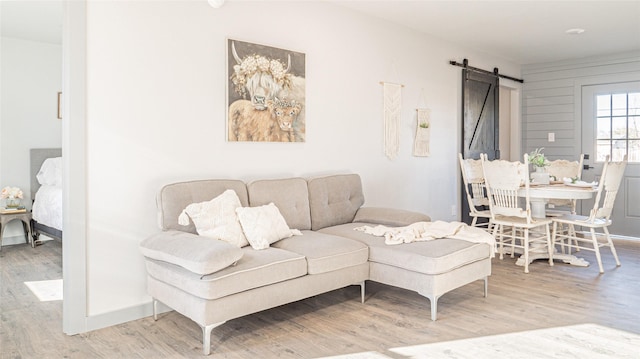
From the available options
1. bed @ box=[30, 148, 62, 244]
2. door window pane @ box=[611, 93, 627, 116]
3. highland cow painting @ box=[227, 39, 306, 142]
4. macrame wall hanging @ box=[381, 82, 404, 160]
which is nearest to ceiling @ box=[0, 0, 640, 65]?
Result: door window pane @ box=[611, 93, 627, 116]

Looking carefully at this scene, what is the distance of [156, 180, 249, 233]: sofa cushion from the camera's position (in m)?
3.08

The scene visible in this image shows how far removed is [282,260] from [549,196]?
284cm

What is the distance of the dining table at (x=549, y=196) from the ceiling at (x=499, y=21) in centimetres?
174

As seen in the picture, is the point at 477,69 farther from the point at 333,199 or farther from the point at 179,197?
the point at 179,197

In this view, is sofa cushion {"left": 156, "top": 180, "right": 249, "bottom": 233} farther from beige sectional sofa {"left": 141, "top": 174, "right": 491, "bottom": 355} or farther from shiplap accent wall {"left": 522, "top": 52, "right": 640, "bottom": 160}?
shiplap accent wall {"left": 522, "top": 52, "right": 640, "bottom": 160}

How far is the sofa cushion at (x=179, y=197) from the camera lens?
3078 millimetres

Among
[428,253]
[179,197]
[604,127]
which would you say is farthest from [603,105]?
[179,197]

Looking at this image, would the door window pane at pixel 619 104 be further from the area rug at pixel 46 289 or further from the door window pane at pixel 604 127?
the area rug at pixel 46 289

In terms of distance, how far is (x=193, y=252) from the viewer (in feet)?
8.47

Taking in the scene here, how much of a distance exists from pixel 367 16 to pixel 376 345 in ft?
11.1

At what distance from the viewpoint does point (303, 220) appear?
377cm

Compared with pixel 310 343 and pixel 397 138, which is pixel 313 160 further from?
pixel 310 343

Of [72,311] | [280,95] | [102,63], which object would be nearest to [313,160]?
[280,95]

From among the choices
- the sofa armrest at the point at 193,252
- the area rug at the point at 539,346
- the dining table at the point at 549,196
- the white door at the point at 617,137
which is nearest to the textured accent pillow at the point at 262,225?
the sofa armrest at the point at 193,252
